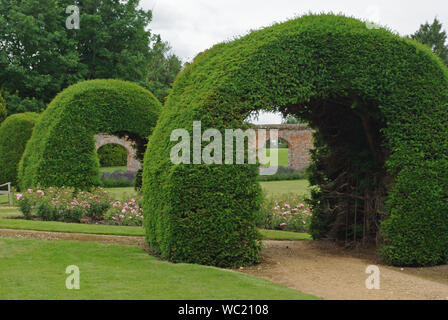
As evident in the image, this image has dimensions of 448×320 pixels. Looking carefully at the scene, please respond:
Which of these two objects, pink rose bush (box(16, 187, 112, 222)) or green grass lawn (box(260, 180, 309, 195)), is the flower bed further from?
green grass lawn (box(260, 180, 309, 195))

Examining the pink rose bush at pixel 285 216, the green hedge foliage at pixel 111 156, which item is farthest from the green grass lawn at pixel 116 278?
the green hedge foliage at pixel 111 156

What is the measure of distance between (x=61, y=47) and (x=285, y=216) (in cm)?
2078

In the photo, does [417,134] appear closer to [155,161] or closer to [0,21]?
[155,161]

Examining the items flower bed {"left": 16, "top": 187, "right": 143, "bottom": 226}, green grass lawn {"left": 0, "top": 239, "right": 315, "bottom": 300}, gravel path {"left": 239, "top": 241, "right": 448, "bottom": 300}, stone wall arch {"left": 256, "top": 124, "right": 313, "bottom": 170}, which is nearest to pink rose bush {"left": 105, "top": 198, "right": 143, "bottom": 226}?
flower bed {"left": 16, "top": 187, "right": 143, "bottom": 226}

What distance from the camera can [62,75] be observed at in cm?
2700

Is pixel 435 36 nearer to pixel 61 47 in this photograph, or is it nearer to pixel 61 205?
pixel 61 47

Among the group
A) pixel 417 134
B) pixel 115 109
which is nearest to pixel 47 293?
pixel 417 134

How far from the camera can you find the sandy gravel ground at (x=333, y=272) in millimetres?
5562

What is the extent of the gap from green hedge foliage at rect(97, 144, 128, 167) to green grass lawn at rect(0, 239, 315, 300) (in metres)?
24.2

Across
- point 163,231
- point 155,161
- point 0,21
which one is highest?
point 0,21

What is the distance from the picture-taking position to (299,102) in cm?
724

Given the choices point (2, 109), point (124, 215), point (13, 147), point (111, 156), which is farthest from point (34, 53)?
point (124, 215)

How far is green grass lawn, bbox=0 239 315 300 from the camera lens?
16.8 feet

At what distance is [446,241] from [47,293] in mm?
5946
